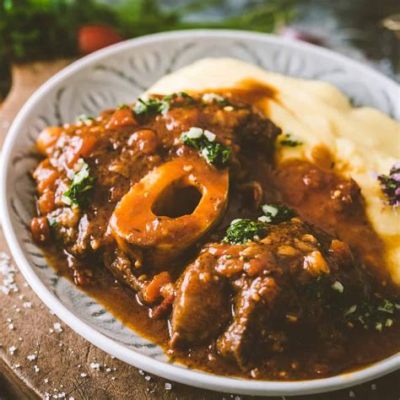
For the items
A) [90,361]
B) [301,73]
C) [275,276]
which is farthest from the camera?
[301,73]

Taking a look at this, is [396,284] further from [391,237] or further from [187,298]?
[187,298]

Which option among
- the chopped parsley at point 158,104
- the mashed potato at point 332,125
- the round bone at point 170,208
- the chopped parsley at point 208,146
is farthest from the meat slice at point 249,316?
the chopped parsley at point 158,104

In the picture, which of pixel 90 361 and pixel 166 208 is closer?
pixel 90 361

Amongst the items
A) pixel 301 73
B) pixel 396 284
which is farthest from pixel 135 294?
pixel 301 73

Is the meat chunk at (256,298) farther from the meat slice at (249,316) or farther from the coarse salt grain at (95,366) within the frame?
the coarse salt grain at (95,366)

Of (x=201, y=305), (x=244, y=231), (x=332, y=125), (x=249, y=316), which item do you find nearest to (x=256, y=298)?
(x=249, y=316)

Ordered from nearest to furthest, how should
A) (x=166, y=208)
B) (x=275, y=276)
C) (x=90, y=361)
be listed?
1. (x=275, y=276)
2. (x=90, y=361)
3. (x=166, y=208)

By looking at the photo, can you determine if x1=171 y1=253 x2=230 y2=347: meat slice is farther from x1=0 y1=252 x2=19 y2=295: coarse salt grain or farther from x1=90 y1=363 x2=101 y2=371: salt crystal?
x1=0 y1=252 x2=19 y2=295: coarse salt grain

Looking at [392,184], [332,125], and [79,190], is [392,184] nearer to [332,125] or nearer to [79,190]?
[332,125]
